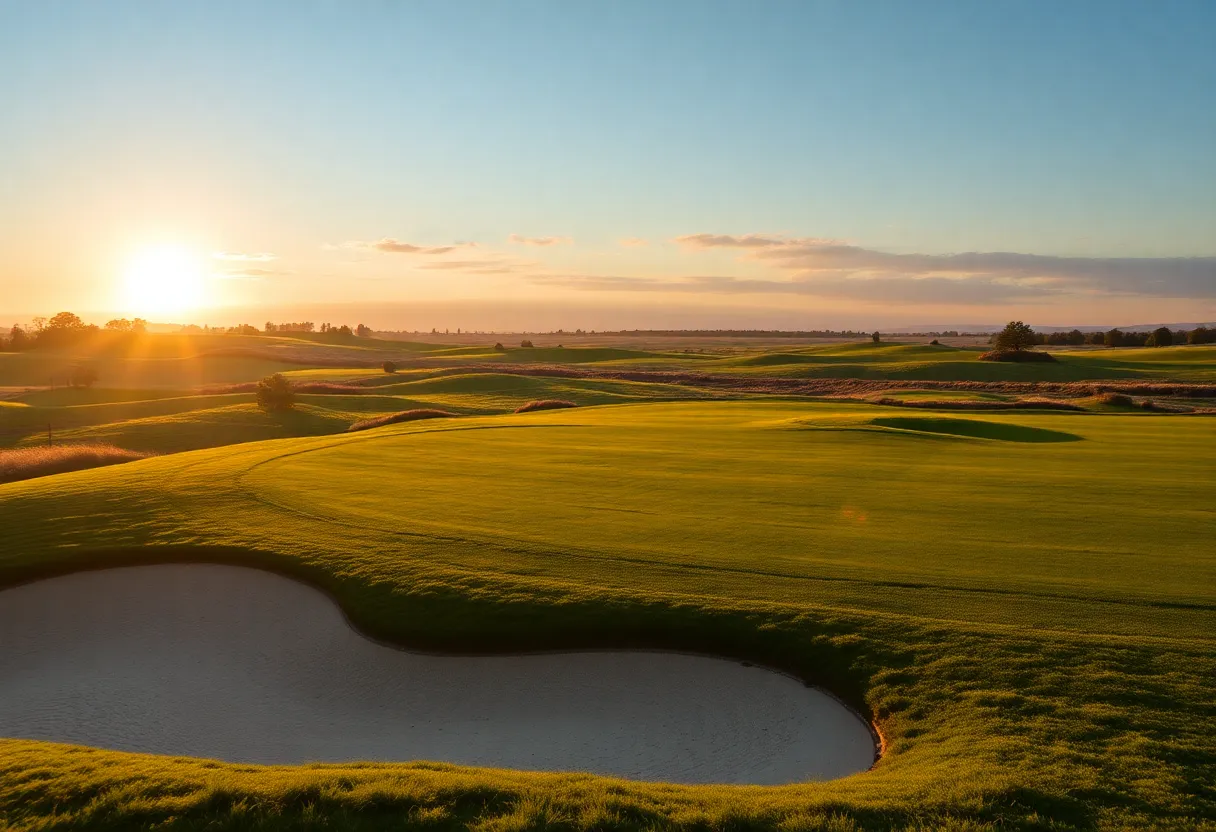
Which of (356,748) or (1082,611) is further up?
(1082,611)

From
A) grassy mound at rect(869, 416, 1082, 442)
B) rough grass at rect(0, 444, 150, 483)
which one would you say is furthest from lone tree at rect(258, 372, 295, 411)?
grassy mound at rect(869, 416, 1082, 442)

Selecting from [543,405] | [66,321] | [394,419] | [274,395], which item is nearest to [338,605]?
[394,419]

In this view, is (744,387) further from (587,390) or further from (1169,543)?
(1169,543)

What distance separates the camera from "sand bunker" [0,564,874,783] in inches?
413

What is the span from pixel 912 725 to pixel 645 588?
17.3ft

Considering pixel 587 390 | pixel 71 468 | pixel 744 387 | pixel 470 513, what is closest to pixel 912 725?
pixel 470 513

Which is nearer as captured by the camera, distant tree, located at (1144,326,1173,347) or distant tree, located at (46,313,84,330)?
distant tree, located at (1144,326,1173,347)

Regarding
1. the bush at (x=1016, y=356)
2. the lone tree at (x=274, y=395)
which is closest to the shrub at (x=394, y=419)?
the lone tree at (x=274, y=395)

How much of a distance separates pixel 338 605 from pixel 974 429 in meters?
27.1

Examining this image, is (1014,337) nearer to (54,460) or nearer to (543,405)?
(543,405)

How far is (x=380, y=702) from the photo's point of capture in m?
12.1

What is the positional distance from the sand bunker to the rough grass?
60.6 feet

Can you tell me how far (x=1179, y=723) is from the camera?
9234 millimetres

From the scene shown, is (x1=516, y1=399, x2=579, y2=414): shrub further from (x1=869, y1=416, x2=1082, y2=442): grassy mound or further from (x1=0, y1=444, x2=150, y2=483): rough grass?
(x1=869, y1=416, x2=1082, y2=442): grassy mound
